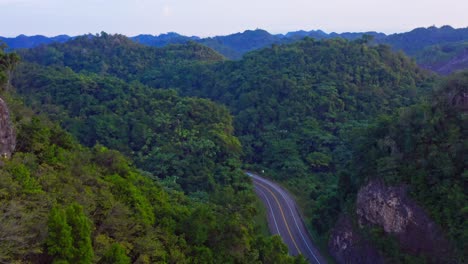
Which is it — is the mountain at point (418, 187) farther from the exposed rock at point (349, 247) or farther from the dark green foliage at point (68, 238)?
the dark green foliage at point (68, 238)

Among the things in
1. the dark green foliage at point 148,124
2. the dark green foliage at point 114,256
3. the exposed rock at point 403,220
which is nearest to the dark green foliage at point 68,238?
the dark green foliage at point 114,256

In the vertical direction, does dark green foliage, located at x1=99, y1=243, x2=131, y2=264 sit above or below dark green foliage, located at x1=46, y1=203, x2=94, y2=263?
below

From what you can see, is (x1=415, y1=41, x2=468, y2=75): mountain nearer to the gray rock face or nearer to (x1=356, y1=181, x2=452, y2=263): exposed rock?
(x1=356, y1=181, x2=452, y2=263): exposed rock

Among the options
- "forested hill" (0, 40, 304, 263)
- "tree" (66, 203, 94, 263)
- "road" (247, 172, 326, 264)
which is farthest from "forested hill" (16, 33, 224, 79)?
"tree" (66, 203, 94, 263)

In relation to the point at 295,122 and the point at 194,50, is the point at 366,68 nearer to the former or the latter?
the point at 295,122

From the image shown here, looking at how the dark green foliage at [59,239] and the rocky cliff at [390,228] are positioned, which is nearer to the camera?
the dark green foliage at [59,239]

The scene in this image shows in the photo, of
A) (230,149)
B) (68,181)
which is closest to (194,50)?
(230,149)
